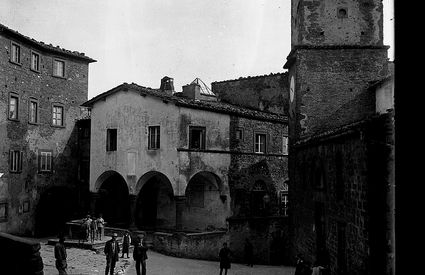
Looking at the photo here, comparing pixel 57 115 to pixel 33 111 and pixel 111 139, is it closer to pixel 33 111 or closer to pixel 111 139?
pixel 33 111

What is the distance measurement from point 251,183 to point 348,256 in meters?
14.8

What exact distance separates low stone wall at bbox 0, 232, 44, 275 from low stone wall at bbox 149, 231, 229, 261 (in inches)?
601

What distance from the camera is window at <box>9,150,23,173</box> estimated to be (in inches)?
1042

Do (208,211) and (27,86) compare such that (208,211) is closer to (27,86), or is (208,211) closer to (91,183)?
(91,183)

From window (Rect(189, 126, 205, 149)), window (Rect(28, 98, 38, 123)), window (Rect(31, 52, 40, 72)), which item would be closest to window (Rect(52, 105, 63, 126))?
window (Rect(28, 98, 38, 123))

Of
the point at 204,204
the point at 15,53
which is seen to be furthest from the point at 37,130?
the point at 204,204

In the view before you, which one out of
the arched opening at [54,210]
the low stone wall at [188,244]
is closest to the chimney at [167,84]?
the arched opening at [54,210]

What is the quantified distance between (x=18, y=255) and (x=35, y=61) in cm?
2385

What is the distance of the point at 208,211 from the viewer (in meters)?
26.4

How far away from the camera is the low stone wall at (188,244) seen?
2247cm

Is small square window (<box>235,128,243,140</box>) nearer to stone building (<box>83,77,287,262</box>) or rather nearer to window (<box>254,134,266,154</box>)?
stone building (<box>83,77,287,262</box>)

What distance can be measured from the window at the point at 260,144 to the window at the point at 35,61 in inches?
572

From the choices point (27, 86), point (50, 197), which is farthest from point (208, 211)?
point (27, 86)

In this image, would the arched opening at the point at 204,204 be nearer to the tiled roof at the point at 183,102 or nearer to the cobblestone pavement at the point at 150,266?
the tiled roof at the point at 183,102
